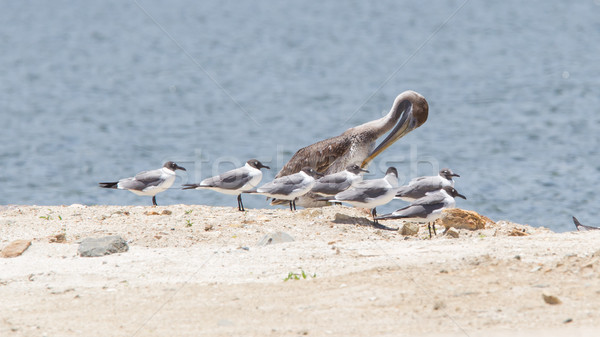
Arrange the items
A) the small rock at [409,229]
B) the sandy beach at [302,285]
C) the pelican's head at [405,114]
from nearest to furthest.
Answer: the sandy beach at [302,285] → the small rock at [409,229] → the pelican's head at [405,114]

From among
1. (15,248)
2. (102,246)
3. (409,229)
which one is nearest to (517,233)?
(409,229)

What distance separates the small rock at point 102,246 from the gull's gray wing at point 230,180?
3119mm

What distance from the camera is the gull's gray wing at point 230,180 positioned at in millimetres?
12234

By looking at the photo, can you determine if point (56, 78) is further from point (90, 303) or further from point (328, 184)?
point (90, 303)

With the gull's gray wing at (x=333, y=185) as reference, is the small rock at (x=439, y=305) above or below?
below

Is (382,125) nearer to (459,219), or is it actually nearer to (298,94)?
(459,219)

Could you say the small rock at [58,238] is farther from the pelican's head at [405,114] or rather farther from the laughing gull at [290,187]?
the pelican's head at [405,114]

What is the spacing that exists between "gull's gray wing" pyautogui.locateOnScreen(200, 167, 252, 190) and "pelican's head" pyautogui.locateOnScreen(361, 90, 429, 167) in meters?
2.77

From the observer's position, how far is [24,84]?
148ft

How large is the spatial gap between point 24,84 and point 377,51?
68.8 feet

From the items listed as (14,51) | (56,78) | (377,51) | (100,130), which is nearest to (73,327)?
(100,130)

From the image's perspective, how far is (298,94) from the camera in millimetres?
39812

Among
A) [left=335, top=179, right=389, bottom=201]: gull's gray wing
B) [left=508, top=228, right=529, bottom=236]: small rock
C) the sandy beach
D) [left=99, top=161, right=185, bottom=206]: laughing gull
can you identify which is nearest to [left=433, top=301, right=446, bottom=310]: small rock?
the sandy beach

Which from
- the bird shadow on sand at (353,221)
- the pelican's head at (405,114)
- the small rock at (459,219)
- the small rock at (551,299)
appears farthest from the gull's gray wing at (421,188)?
the small rock at (551,299)
